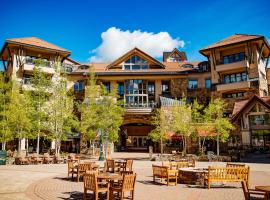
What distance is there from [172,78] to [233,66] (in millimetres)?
8499

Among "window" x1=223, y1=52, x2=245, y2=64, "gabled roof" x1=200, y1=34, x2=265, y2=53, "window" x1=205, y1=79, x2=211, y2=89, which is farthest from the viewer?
"window" x1=205, y1=79, x2=211, y2=89

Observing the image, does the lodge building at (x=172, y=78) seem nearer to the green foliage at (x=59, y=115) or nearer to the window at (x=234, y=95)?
the window at (x=234, y=95)

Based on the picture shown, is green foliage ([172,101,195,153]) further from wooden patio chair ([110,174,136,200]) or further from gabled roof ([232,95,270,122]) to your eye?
wooden patio chair ([110,174,136,200])

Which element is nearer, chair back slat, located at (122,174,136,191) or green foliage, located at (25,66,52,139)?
chair back slat, located at (122,174,136,191)

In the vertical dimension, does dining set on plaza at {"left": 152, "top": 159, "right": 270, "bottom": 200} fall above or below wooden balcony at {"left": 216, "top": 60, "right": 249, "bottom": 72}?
below

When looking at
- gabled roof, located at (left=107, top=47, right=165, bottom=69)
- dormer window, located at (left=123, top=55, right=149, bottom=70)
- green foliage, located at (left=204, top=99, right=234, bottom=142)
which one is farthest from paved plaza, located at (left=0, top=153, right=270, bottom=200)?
dormer window, located at (left=123, top=55, right=149, bottom=70)

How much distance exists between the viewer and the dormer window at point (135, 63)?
1655 inches

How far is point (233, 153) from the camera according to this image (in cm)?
2773

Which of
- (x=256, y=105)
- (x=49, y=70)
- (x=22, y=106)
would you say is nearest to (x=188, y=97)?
(x=256, y=105)

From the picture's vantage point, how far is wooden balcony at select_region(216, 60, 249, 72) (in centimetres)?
3560

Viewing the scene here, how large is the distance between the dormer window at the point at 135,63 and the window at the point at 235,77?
11577mm

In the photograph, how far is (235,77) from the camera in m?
37.7

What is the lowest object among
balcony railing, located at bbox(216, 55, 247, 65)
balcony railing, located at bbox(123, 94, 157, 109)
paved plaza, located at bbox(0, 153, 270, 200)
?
paved plaza, located at bbox(0, 153, 270, 200)

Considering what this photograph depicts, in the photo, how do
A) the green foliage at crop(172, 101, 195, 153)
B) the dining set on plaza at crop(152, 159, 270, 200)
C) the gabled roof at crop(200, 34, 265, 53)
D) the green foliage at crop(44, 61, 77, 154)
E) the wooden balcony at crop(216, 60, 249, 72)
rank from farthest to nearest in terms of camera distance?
the wooden balcony at crop(216, 60, 249, 72) < the gabled roof at crop(200, 34, 265, 53) < the green foliage at crop(172, 101, 195, 153) < the green foliage at crop(44, 61, 77, 154) < the dining set on plaza at crop(152, 159, 270, 200)
